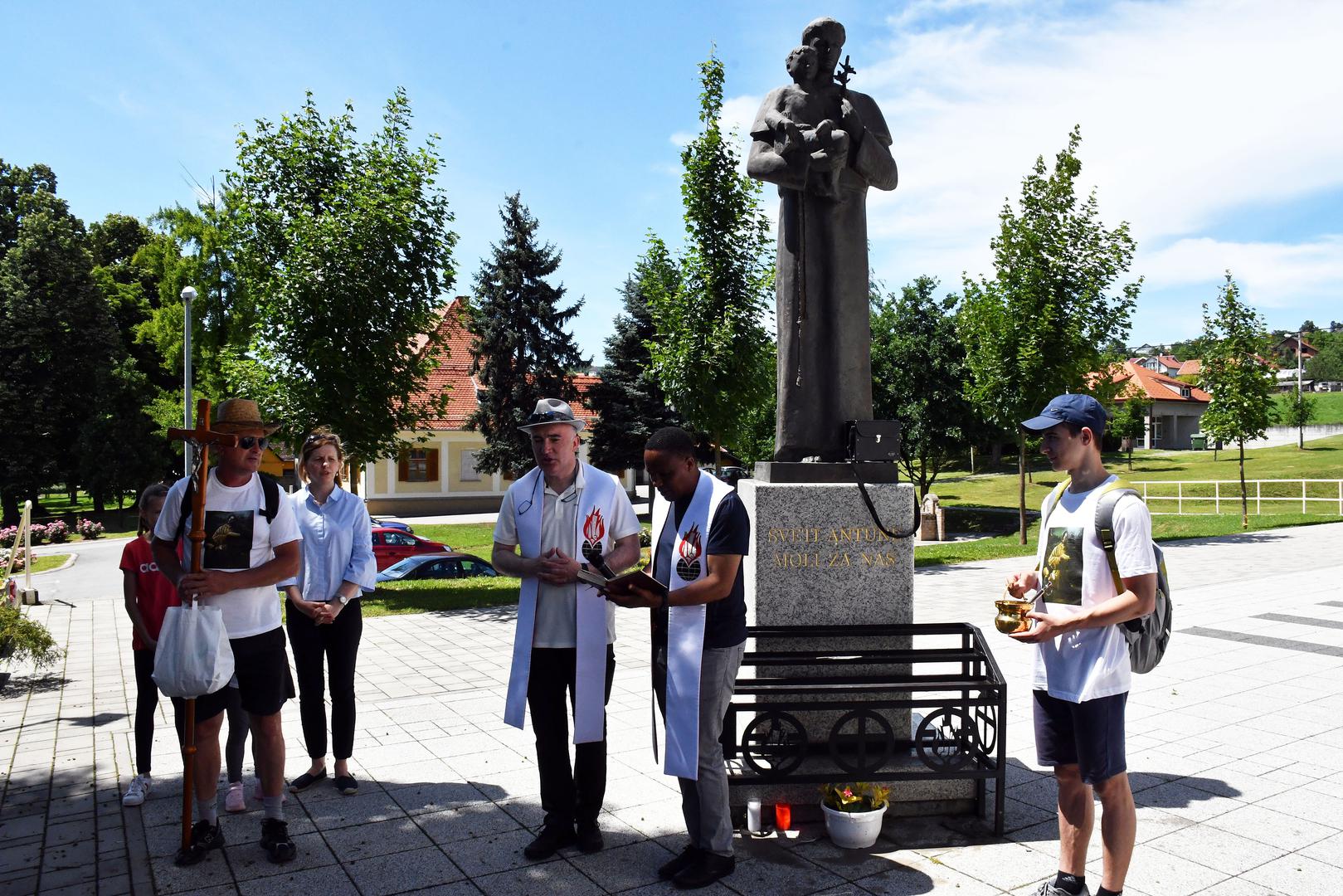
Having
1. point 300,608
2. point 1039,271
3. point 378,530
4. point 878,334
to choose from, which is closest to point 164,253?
point 378,530

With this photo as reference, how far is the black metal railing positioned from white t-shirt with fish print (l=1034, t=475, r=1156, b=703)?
2.97 ft

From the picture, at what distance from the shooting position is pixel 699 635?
3887 mm

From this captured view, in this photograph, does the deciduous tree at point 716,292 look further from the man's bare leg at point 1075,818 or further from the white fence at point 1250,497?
the white fence at point 1250,497

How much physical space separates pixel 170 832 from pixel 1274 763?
5916mm

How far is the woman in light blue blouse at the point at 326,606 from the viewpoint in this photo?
5.14 m

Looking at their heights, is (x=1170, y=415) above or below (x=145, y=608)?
above

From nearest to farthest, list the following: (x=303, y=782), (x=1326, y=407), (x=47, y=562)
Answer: (x=303, y=782), (x=47, y=562), (x=1326, y=407)

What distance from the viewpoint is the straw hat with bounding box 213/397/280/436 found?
13.7 ft

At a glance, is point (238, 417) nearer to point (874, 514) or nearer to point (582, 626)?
point (582, 626)

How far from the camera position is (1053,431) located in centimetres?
361

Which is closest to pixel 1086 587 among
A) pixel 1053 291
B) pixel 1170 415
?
pixel 1053 291

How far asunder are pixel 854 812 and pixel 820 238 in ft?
10.0

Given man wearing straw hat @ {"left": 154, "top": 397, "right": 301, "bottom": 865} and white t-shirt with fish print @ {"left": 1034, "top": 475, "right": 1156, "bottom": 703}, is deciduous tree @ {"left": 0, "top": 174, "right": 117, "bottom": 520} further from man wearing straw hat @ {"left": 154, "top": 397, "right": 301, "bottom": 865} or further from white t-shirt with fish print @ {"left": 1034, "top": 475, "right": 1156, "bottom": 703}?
white t-shirt with fish print @ {"left": 1034, "top": 475, "right": 1156, "bottom": 703}

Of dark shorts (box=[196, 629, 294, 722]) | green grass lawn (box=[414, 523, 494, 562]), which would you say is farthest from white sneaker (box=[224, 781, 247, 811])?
green grass lawn (box=[414, 523, 494, 562])
